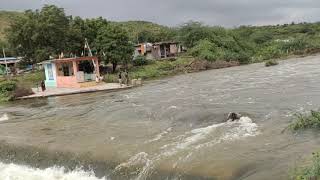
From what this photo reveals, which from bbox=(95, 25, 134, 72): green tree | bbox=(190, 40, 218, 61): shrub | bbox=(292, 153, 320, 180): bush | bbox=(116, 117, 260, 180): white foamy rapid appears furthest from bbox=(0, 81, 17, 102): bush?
bbox=(292, 153, 320, 180): bush

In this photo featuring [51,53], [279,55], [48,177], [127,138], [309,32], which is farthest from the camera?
[309,32]

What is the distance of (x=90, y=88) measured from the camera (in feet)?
124

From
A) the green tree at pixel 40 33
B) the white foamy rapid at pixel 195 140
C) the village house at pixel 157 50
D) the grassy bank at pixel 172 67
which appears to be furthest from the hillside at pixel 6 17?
the white foamy rapid at pixel 195 140

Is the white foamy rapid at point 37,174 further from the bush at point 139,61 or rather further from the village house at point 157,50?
the village house at point 157,50

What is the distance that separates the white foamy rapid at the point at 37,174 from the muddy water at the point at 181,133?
0.10m

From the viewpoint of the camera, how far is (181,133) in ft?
51.4

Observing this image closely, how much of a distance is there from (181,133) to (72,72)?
2768cm

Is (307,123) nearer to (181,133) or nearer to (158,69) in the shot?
(181,133)

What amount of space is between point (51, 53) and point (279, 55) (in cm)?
3212

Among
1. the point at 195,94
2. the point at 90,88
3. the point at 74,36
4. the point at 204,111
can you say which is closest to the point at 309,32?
the point at 74,36

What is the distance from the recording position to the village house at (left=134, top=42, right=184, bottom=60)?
6975 cm

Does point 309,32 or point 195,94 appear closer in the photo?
point 195,94

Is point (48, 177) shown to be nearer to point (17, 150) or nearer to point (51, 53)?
point (17, 150)

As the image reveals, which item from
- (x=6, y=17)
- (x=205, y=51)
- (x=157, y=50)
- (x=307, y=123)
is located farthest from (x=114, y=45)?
(x=6, y=17)
